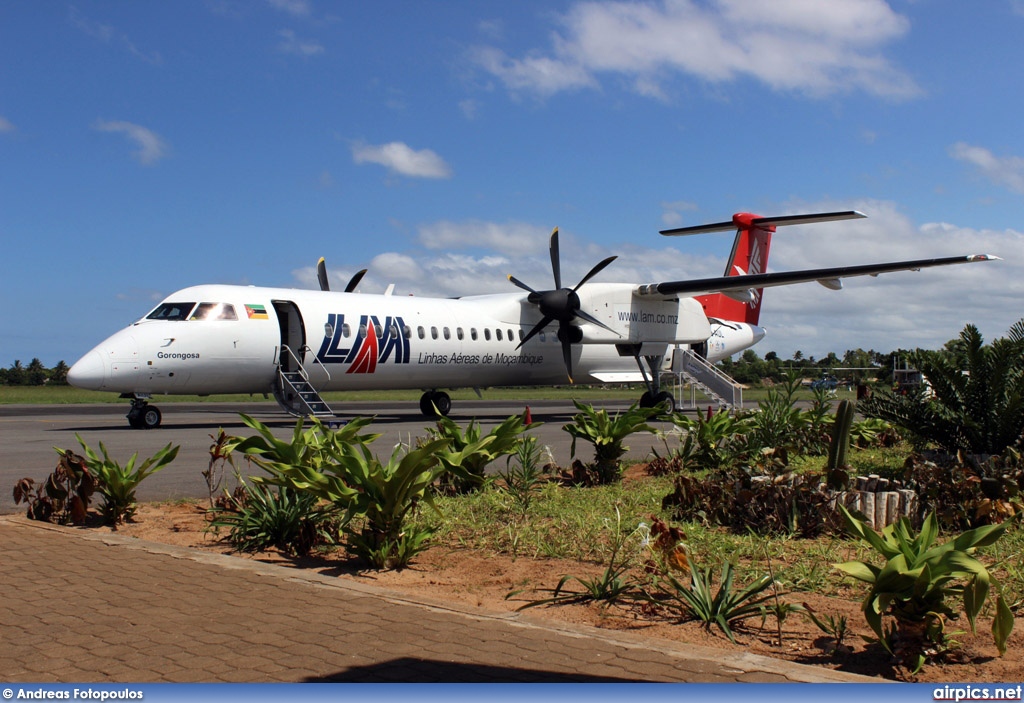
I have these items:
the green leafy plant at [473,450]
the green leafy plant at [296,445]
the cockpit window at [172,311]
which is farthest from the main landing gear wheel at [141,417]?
the green leafy plant at [296,445]

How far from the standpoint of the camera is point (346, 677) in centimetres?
363

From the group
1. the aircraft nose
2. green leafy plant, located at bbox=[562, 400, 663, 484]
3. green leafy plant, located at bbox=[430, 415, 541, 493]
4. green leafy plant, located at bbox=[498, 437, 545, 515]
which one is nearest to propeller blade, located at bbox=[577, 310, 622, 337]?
the aircraft nose

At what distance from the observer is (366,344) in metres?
20.7

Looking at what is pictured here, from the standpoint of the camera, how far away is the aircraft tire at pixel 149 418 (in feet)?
60.5

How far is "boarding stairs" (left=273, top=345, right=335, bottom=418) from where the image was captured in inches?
757

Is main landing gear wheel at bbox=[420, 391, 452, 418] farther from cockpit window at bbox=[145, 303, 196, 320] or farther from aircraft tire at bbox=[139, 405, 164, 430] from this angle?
cockpit window at bbox=[145, 303, 196, 320]

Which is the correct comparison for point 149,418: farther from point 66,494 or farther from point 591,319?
point 66,494

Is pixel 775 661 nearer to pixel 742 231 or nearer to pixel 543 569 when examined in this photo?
pixel 543 569

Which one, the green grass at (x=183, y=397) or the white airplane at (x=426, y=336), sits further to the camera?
the green grass at (x=183, y=397)

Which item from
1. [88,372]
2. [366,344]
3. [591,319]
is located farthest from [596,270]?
Result: [88,372]

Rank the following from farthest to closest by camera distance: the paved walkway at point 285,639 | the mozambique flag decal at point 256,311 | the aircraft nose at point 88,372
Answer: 1. the mozambique flag decal at point 256,311
2. the aircraft nose at point 88,372
3. the paved walkway at point 285,639

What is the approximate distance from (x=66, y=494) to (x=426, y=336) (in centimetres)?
1492

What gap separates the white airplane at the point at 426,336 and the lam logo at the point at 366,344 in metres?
0.03

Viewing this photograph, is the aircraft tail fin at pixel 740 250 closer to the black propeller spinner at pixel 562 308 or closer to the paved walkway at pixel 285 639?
the black propeller spinner at pixel 562 308
